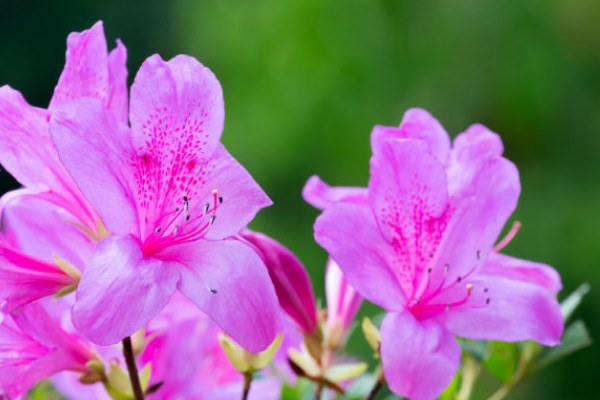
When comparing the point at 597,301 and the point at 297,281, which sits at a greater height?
the point at 297,281

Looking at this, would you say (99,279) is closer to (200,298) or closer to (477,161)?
(200,298)

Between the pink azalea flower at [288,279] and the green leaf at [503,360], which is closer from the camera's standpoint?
the pink azalea flower at [288,279]

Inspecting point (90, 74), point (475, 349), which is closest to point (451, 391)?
point (475, 349)

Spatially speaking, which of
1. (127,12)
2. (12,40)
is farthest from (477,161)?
(127,12)

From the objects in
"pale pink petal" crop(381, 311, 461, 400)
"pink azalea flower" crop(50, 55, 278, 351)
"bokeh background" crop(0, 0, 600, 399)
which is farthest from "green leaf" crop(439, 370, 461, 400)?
"bokeh background" crop(0, 0, 600, 399)

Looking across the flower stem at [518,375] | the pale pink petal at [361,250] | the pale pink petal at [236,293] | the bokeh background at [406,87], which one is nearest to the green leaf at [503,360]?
the flower stem at [518,375]

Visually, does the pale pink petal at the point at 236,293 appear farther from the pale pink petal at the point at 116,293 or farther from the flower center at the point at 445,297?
the flower center at the point at 445,297

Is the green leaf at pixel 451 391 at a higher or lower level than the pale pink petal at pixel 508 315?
lower
